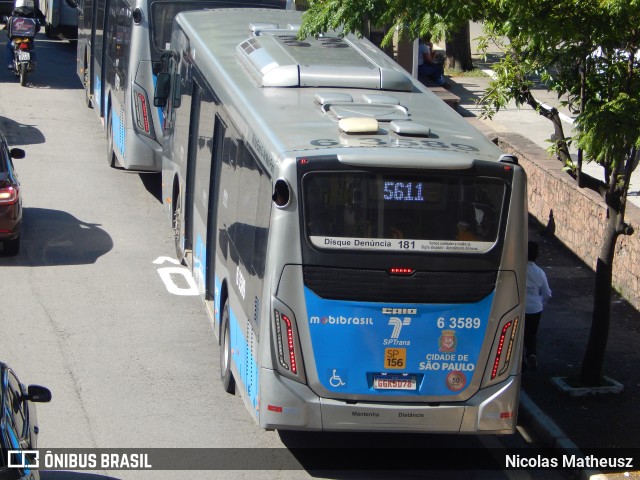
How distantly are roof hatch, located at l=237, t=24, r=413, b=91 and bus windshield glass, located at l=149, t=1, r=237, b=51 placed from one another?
573 cm

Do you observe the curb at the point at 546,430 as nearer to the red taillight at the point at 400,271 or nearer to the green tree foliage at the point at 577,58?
the green tree foliage at the point at 577,58

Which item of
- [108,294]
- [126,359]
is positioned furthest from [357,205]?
[108,294]

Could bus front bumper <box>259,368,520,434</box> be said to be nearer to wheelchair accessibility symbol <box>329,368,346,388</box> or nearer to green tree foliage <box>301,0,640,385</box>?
wheelchair accessibility symbol <box>329,368,346,388</box>

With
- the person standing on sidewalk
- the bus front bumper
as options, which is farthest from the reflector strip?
the person standing on sidewalk

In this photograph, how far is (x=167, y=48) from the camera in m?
18.0

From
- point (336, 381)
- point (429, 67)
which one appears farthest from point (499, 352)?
point (429, 67)

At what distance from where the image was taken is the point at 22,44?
26.7 metres

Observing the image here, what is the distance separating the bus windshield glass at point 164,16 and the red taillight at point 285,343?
9.83 meters

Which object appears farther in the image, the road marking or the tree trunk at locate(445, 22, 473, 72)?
the tree trunk at locate(445, 22, 473, 72)

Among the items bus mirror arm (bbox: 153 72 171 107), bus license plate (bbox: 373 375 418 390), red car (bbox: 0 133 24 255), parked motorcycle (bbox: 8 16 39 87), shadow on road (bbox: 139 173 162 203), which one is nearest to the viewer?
bus license plate (bbox: 373 375 418 390)

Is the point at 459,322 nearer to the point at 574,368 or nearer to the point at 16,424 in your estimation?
the point at 16,424

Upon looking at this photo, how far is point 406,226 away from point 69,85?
19944mm

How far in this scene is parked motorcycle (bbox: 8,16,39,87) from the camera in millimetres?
26656

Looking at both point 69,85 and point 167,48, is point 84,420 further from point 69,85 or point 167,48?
point 69,85
